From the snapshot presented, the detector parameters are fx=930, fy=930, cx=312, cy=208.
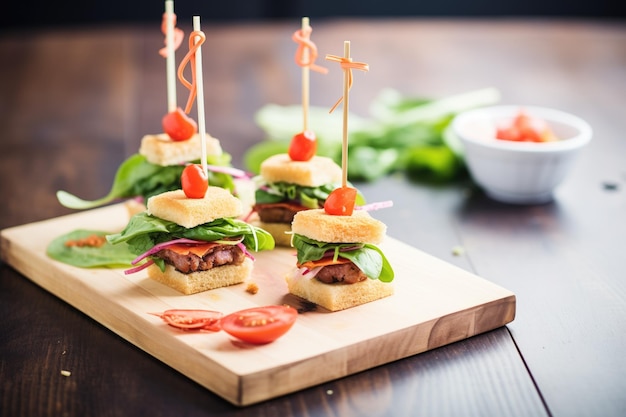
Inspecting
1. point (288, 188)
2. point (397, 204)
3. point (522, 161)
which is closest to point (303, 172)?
point (288, 188)

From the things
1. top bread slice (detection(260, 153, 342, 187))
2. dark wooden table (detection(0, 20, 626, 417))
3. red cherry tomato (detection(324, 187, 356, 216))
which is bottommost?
dark wooden table (detection(0, 20, 626, 417))

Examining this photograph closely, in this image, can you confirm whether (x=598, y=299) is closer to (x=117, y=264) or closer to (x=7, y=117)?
(x=117, y=264)

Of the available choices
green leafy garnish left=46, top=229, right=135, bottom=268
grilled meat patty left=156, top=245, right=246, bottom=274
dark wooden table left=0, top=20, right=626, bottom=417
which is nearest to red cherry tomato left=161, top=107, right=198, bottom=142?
green leafy garnish left=46, top=229, right=135, bottom=268

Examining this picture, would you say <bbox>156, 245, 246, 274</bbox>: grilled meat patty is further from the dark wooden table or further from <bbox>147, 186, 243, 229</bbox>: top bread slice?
the dark wooden table

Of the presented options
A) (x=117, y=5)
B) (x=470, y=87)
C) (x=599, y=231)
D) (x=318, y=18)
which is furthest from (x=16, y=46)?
(x=599, y=231)

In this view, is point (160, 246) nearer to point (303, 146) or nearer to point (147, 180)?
point (147, 180)
